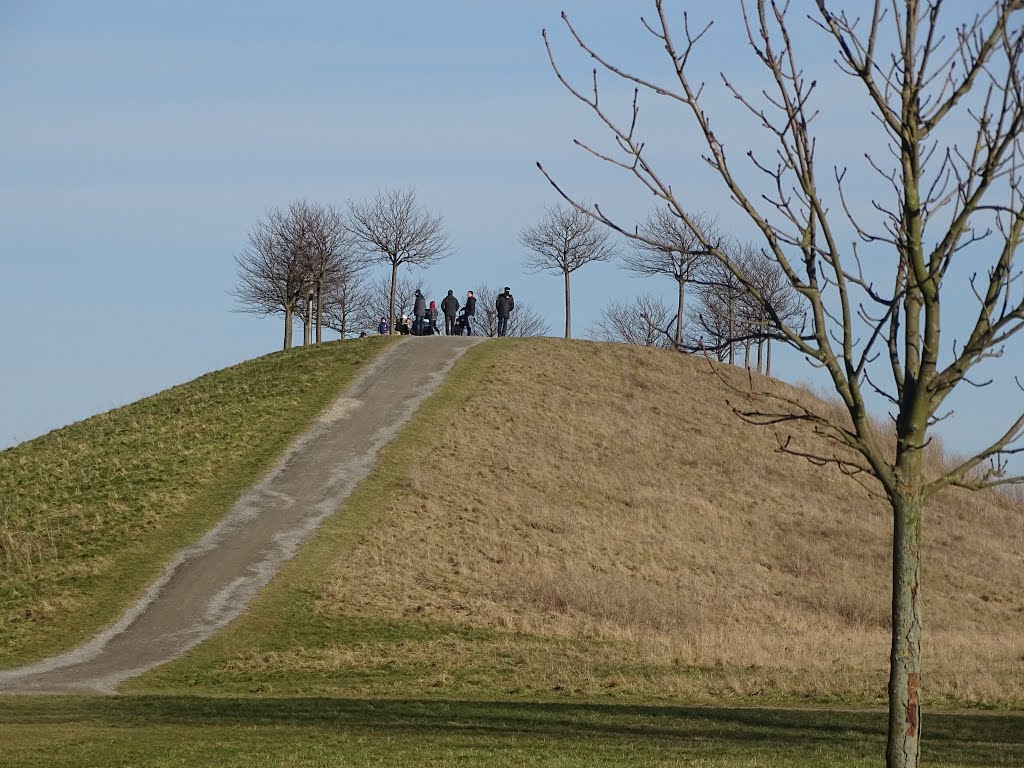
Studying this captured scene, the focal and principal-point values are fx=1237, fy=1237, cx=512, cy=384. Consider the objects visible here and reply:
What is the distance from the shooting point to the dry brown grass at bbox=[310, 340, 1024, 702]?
1096 inches

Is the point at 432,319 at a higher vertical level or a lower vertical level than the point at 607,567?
higher

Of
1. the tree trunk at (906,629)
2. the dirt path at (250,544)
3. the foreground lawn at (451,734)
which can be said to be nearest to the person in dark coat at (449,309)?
the dirt path at (250,544)

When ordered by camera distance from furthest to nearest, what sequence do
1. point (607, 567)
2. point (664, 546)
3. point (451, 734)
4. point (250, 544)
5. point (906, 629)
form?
point (664, 546) < point (607, 567) < point (250, 544) < point (451, 734) < point (906, 629)

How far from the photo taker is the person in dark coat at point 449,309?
5612cm

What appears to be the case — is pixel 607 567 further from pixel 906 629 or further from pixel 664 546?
pixel 906 629

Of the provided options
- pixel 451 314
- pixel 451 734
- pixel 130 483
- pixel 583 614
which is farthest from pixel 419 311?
pixel 451 734

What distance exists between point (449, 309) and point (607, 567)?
23762mm

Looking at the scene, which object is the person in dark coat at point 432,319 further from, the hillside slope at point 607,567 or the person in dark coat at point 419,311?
the hillside slope at point 607,567

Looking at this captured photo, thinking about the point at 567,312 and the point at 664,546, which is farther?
the point at 567,312

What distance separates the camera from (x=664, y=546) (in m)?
37.8

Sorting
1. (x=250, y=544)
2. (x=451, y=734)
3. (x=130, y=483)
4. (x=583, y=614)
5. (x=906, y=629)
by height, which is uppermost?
(x=130, y=483)

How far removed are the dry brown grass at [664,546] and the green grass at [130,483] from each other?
5269 millimetres

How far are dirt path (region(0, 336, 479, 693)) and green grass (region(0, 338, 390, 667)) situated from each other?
67 centimetres

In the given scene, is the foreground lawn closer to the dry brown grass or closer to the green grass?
the dry brown grass
